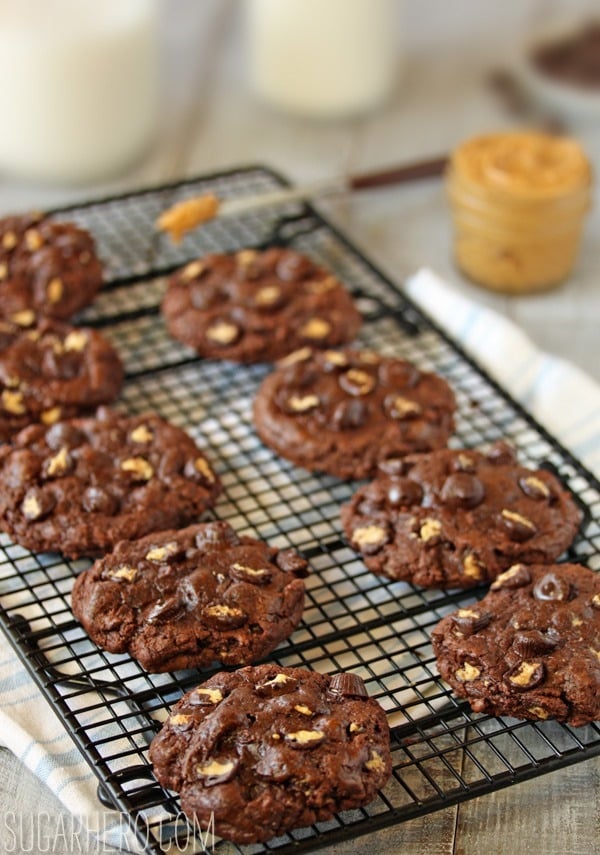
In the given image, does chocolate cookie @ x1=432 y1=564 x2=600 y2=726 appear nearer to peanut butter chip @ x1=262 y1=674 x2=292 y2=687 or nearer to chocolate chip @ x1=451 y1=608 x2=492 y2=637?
chocolate chip @ x1=451 y1=608 x2=492 y2=637

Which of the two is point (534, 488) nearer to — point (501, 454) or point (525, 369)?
point (501, 454)

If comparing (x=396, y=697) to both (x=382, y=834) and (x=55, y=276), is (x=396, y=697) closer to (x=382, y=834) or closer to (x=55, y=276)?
(x=382, y=834)

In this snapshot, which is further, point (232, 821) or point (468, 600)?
point (468, 600)

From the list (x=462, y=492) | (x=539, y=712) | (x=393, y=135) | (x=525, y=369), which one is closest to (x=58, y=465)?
(x=462, y=492)

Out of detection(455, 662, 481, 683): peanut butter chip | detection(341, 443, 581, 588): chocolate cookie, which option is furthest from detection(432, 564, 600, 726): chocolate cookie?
detection(341, 443, 581, 588): chocolate cookie

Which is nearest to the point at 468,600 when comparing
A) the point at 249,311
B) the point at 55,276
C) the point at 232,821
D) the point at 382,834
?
the point at 382,834

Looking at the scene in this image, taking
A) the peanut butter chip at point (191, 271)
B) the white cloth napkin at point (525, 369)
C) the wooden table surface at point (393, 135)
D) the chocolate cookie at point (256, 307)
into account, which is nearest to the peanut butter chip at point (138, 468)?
the chocolate cookie at point (256, 307)
